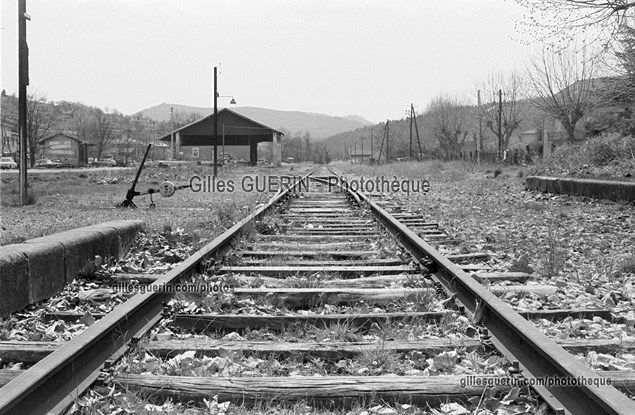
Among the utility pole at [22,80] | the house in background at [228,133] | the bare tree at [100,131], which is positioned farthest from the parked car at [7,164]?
the utility pole at [22,80]

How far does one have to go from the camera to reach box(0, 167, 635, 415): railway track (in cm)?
231

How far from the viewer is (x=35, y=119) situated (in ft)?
185

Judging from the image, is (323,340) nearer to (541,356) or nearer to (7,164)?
(541,356)

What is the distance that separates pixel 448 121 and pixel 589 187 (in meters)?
64.6

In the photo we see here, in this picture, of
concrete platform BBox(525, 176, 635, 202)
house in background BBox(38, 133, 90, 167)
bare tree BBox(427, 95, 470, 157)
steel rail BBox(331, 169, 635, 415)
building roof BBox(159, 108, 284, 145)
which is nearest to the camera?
steel rail BBox(331, 169, 635, 415)

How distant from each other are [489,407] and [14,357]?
2084mm

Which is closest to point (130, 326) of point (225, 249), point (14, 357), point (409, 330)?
point (14, 357)

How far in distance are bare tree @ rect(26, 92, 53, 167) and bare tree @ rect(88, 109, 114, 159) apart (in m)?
12.9

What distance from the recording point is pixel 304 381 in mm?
2389

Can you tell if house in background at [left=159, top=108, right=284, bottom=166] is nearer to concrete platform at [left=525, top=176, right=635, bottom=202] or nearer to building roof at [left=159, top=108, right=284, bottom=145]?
building roof at [left=159, top=108, right=284, bottom=145]

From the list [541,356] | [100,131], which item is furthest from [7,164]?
[541,356]

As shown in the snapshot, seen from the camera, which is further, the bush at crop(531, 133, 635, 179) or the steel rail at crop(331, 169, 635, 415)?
the bush at crop(531, 133, 635, 179)

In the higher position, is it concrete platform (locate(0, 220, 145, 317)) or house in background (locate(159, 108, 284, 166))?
house in background (locate(159, 108, 284, 166))

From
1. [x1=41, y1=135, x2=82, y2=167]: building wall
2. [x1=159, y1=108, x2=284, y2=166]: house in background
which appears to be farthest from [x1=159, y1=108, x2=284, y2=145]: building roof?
[x1=41, y1=135, x2=82, y2=167]: building wall
